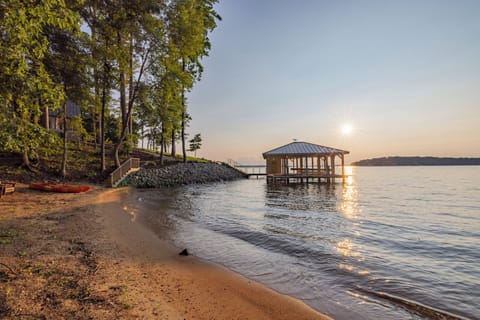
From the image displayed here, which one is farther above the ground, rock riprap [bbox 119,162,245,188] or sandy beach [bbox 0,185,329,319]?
rock riprap [bbox 119,162,245,188]

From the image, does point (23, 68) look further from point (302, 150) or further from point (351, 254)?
point (302, 150)

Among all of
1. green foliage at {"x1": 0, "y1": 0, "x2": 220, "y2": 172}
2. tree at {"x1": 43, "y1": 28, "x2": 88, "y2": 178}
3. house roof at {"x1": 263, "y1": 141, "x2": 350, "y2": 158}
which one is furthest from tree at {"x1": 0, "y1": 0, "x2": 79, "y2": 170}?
house roof at {"x1": 263, "y1": 141, "x2": 350, "y2": 158}

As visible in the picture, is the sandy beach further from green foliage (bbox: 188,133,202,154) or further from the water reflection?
green foliage (bbox: 188,133,202,154)

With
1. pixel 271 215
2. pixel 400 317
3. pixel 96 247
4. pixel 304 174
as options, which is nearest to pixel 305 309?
pixel 400 317

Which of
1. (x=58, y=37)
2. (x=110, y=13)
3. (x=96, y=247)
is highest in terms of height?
(x=110, y=13)

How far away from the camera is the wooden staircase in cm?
2095

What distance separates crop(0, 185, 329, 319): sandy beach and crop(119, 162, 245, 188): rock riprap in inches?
639

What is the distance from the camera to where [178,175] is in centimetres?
2931

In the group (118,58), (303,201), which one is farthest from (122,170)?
(303,201)

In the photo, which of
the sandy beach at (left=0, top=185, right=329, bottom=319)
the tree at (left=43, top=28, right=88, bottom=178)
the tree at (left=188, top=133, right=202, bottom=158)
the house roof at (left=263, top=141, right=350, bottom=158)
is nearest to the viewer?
the sandy beach at (left=0, top=185, right=329, bottom=319)

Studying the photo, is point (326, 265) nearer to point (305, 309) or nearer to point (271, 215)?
point (305, 309)

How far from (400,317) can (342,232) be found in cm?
556

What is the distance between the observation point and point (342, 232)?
9.53 metres

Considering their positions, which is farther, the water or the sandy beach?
the water
